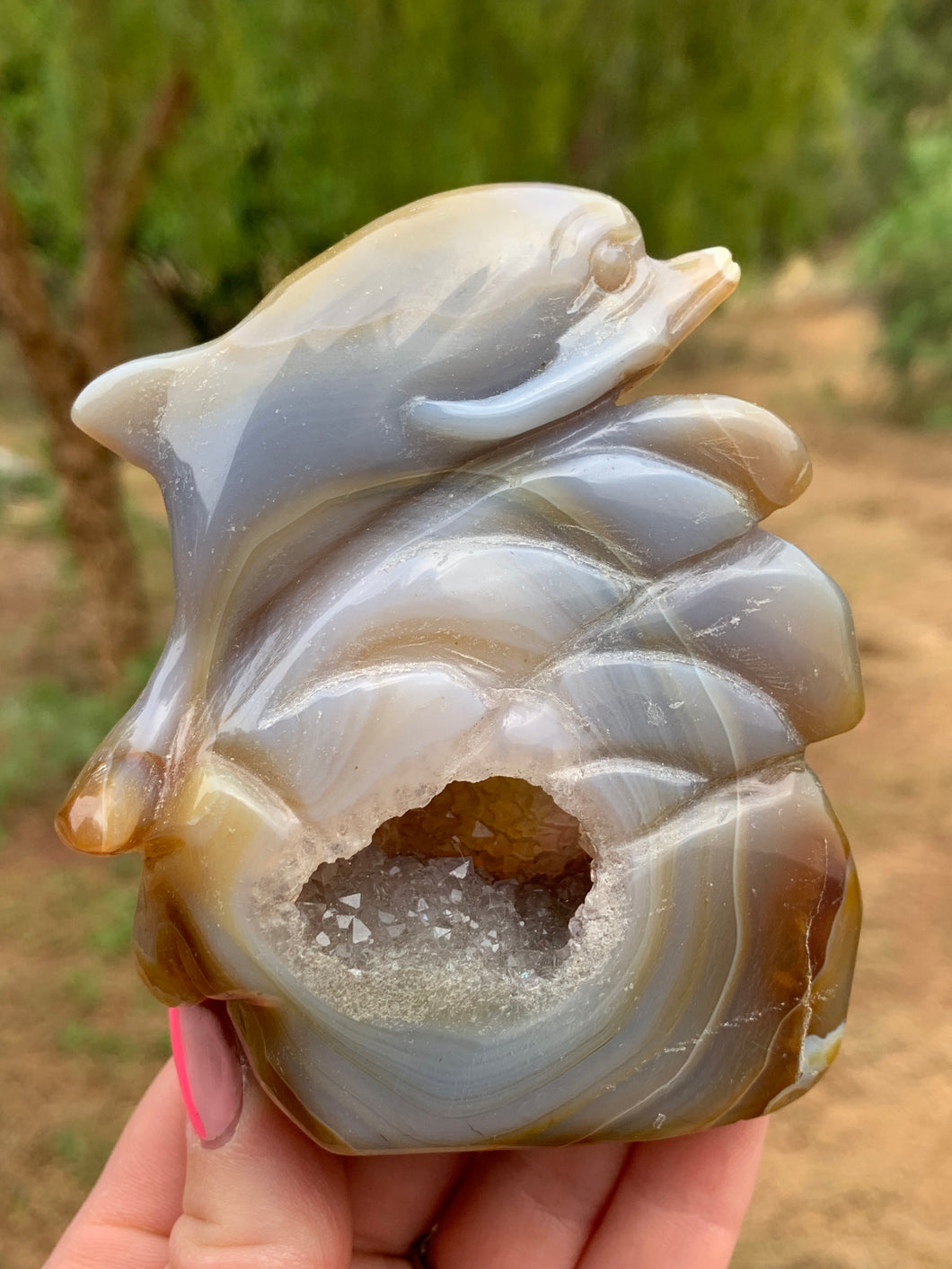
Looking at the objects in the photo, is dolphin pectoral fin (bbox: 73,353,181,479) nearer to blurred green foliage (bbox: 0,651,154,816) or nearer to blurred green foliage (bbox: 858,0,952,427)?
blurred green foliage (bbox: 0,651,154,816)

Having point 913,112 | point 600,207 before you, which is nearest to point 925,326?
point 913,112

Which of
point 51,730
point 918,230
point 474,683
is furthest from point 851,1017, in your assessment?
point 918,230

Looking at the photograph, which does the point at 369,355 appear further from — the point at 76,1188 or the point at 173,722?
the point at 76,1188

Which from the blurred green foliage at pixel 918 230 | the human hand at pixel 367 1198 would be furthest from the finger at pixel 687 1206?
the blurred green foliage at pixel 918 230

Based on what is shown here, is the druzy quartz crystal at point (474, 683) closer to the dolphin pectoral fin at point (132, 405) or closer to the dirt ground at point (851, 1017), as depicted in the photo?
the dolphin pectoral fin at point (132, 405)

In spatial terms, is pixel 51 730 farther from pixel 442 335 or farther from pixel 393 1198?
pixel 442 335
